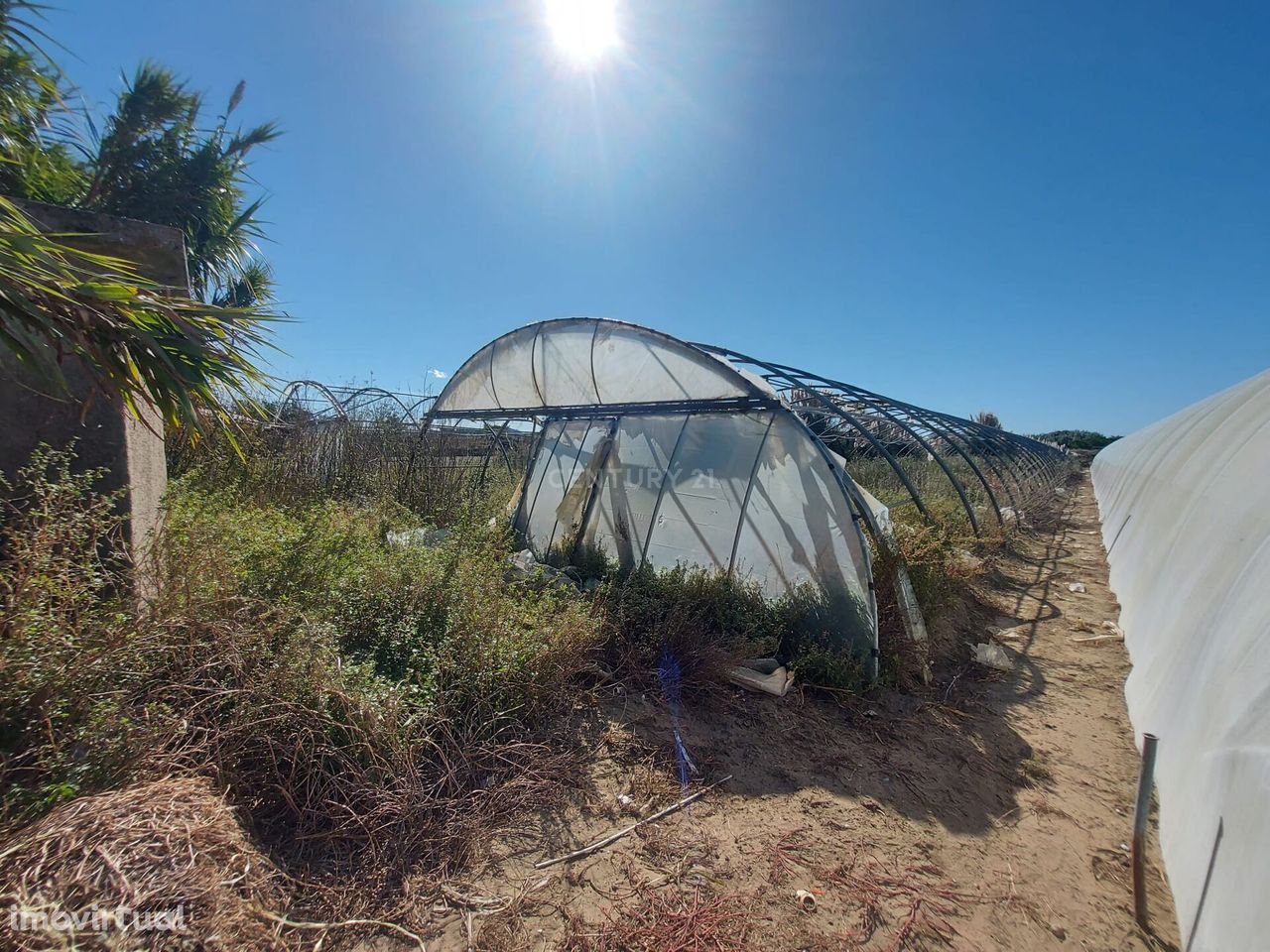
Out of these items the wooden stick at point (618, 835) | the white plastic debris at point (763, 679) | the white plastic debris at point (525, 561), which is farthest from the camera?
the white plastic debris at point (525, 561)

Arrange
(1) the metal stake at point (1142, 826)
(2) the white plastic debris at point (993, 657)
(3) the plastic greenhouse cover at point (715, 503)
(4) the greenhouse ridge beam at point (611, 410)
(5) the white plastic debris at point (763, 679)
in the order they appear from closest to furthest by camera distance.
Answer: (1) the metal stake at point (1142, 826)
(5) the white plastic debris at point (763, 679)
(3) the plastic greenhouse cover at point (715, 503)
(2) the white plastic debris at point (993, 657)
(4) the greenhouse ridge beam at point (611, 410)

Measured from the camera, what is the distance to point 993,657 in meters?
5.10

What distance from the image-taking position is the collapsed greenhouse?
4871 mm

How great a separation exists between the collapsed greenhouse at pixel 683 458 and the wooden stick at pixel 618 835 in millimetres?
2166

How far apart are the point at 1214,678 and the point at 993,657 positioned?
9.68ft

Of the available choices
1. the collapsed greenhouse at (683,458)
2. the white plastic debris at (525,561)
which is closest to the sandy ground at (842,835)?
the collapsed greenhouse at (683,458)

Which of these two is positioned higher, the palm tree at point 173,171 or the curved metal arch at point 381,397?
the palm tree at point 173,171

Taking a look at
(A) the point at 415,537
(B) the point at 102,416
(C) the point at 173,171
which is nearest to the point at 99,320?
(B) the point at 102,416

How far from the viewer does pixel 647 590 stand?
5215 mm

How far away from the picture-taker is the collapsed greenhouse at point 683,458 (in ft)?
16.0

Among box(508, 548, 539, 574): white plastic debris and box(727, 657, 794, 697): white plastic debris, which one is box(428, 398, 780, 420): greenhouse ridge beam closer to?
box(508, 548, 539, 574): white plastic debris

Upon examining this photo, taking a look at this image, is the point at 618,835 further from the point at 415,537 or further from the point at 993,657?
the point at 993,657

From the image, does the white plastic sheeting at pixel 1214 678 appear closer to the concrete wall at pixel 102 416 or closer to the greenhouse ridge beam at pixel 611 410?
the greenhouse ridge beam at pixel 611 410

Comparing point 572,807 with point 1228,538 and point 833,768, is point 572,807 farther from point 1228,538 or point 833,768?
point 1228,538
